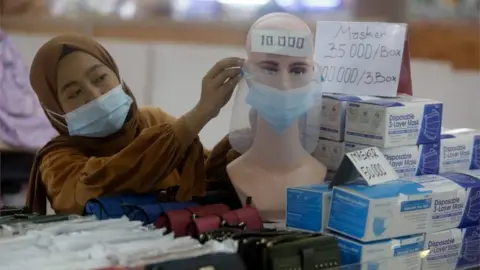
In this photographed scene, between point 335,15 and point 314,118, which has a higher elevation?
point 335,15

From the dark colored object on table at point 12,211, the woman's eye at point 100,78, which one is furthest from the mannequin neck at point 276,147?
the dark colored object on table at point 12,211

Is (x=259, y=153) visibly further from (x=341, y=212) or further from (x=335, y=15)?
(x=335, y=15)

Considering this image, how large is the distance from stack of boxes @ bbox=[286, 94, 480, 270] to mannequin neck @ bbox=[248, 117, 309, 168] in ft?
0.23

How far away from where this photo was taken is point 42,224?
3.88 ft

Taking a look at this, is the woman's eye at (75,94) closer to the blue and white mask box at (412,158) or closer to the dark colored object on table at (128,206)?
the dark colored object on table at (128,206)

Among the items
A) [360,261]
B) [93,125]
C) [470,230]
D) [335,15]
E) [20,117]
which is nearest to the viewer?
[360,261]

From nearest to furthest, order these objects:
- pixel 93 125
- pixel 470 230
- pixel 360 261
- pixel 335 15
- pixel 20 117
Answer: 1. pixel 360 261
2. pixel 470 230
3. pixel 93 125
4. pixel 335 15
5. pixel 20 117

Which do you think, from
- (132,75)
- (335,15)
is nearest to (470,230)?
(335,15)

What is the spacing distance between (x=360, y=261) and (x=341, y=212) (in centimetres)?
9

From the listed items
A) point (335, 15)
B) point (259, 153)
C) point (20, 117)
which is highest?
point (335, 15)

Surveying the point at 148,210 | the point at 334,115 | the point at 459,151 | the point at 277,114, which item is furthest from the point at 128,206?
the point at 459,151

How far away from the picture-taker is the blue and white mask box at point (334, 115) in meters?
1.36

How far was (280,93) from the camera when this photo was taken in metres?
1.31

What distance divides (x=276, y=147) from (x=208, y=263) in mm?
431
